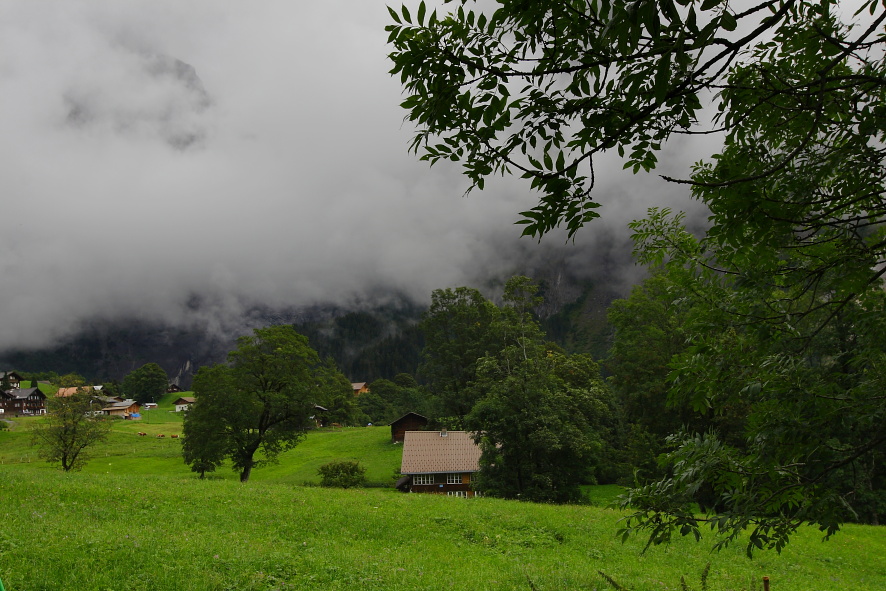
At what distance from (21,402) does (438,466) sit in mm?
113869

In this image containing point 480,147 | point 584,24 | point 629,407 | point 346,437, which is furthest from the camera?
point 346,437

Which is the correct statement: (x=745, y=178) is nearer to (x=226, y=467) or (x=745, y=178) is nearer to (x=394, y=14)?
(x=394, y=14)

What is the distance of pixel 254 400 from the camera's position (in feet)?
96.5

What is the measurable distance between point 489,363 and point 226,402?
48.9 ft

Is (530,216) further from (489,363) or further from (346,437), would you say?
(346,437)

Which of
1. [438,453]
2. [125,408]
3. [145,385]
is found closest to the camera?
[438,453]

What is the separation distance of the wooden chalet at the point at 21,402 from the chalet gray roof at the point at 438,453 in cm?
10621

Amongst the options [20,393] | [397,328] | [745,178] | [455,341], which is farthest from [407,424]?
[397,328]

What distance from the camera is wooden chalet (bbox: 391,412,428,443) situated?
5800 cm

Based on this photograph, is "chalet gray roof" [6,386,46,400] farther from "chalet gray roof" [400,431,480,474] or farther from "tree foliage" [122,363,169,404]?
"chalet gray roof" [400,431,480,474]

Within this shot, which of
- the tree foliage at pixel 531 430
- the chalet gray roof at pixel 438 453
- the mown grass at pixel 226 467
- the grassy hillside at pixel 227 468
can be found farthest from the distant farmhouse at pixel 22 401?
the tree foliage at pixel 531 430

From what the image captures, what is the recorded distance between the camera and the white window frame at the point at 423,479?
1460 inches

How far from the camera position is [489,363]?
28.8m

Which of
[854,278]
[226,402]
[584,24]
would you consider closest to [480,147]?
[584,24]
